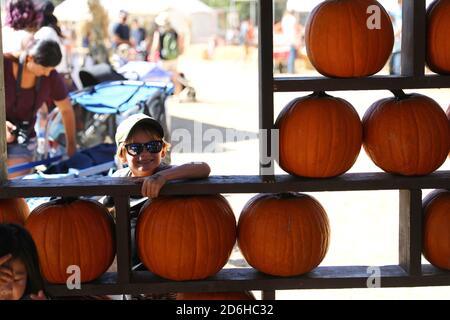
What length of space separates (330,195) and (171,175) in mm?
5101

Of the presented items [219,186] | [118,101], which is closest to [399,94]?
[219,186]

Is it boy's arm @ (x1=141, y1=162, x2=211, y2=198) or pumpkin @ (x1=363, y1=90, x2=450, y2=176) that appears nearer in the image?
boy's arm @ (x1=141, y1=162, x2=211, y2=198)

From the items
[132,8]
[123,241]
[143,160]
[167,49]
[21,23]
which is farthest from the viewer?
[132,8]

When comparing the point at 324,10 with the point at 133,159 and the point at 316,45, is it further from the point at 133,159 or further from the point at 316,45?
the point at 133,159

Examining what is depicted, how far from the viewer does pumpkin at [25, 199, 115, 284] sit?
10.6 ft

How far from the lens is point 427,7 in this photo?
11.2 feet

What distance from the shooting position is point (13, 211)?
11.0 feet

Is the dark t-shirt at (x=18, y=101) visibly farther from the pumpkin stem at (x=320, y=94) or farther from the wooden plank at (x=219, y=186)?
the pumpkin stem at (x=320, y=94)

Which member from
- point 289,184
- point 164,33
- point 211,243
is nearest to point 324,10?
point 289,184

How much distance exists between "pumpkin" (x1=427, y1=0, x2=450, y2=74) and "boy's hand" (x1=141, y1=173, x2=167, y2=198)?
4.40ft

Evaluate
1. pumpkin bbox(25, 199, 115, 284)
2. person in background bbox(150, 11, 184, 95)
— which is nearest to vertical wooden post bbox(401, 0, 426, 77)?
pumpkin bbox(25, 199, 115, 284)

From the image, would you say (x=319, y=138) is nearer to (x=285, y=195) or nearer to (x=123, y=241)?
(x=285, y=195)

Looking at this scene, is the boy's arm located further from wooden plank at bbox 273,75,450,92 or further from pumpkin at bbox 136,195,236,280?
wooden plank at bbox 273,75,450,92
